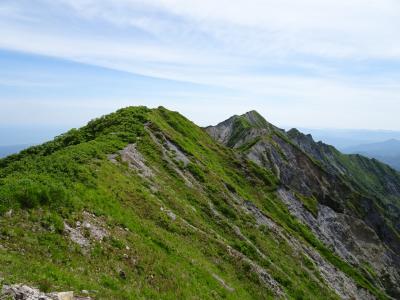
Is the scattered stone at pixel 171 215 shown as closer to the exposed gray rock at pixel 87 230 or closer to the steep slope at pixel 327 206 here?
the exposed gray rock at pixel 87 230

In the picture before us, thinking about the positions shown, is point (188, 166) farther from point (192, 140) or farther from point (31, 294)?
point (31, 294)

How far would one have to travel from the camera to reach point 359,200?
111 meters

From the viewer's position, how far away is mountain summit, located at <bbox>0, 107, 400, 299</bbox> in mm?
20453

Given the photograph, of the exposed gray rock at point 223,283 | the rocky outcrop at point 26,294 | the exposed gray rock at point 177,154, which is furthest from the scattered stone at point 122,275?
the exposed gray rock at point 177,154

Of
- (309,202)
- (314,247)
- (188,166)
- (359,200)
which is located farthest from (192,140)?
(359,200)

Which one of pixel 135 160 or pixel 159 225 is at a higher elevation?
pixel 135 160

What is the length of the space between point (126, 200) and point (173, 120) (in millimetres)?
35699

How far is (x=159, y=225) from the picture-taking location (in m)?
30.9

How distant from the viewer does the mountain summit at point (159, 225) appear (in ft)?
67.1

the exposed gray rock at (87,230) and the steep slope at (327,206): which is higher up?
the exposed gray rock at (87,230)

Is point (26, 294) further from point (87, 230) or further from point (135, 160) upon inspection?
point (135, 160)

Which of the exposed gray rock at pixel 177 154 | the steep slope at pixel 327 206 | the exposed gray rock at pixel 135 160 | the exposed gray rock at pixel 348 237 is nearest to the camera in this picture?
the exposed gray rock at pixel 135 160

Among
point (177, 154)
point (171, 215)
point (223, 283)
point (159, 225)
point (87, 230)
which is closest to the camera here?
point (87, 230)

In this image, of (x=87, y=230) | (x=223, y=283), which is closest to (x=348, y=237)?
(x=223, y=283)
